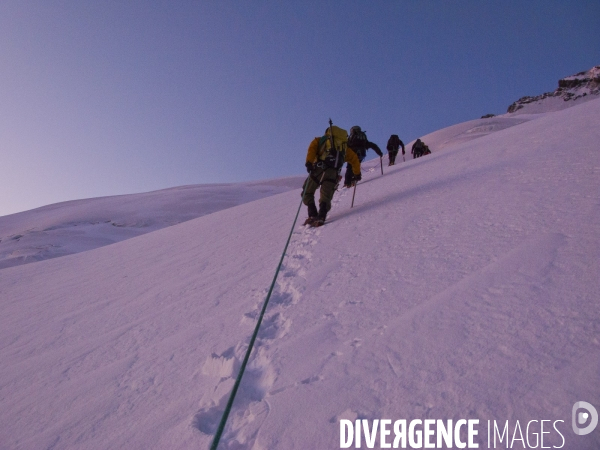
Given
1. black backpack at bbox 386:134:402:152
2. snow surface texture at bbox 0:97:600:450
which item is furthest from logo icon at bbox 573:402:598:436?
black backpack at bbox 386:134:402:152

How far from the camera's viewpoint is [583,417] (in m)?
1.08

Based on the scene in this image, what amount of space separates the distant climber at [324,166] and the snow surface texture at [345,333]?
0.56m

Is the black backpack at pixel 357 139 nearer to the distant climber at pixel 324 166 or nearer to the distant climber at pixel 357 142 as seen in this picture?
the distant climber at pixel 357 142

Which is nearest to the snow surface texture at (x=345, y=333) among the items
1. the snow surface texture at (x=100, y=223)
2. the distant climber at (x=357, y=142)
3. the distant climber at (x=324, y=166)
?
the distant climber at (x=324, y=166)

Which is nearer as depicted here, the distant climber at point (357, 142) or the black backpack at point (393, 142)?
the distant climber at point (357, 142)

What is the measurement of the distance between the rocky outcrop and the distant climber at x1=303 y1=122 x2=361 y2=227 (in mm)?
65939

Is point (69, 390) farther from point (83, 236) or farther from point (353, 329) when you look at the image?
point (83, 236)

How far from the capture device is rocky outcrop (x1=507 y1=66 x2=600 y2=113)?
2173 inches

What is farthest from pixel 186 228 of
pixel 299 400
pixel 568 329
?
pixel 568 329

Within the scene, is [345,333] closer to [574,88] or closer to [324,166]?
[324,166]

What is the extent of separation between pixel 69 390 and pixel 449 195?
371 centimetres

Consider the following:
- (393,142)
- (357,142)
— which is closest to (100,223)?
(357,142)

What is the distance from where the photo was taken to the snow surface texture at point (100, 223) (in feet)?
29.3

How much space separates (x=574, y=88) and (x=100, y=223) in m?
72.2
